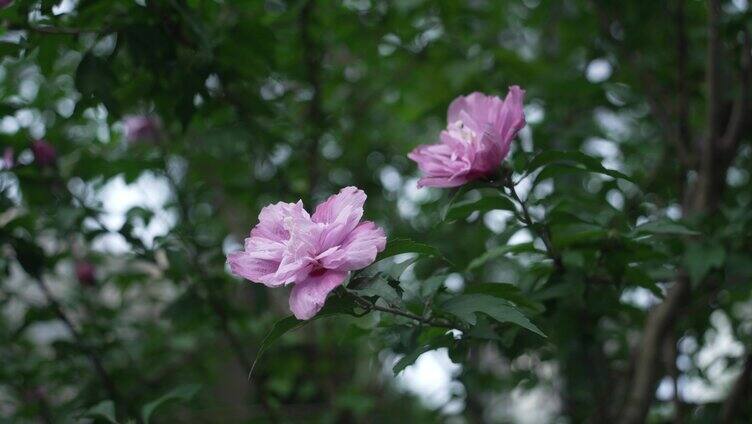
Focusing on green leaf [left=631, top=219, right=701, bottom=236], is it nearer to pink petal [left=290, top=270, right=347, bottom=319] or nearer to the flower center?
the flower center

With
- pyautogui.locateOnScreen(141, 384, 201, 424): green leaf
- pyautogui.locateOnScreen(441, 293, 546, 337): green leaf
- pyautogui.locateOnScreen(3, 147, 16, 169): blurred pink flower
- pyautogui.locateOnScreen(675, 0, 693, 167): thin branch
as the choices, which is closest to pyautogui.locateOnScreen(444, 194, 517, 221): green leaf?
pyautogui.locateOnScreen(441, 293, 546, 337): green leaf

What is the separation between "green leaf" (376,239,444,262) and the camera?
953 mm

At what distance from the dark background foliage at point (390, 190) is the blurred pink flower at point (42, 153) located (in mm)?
14

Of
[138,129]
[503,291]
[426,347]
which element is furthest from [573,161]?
[138,129]

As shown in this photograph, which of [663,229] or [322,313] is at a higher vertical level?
[322,313]

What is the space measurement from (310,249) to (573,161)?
0.50m

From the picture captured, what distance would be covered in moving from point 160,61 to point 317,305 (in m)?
0.81

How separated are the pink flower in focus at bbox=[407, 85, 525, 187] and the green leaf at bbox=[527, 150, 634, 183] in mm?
64

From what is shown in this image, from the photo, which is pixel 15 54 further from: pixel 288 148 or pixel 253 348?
pixel 253 348

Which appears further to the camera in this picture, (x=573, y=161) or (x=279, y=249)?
(x=573, y=161)

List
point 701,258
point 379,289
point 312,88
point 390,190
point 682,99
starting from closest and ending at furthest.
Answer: point 379,289 → point 701,258 → point 682,99 → point 312,88 → point 390,190

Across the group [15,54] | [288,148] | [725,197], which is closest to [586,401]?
[725,197]

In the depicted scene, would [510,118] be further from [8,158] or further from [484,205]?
[8,158]

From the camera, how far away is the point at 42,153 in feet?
6.10
